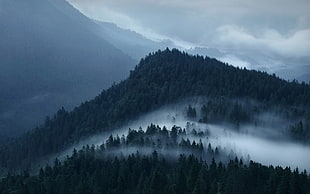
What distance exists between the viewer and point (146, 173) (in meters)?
192

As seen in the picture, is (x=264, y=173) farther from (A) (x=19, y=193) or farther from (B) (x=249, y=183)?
(A) (x=19, y=193)

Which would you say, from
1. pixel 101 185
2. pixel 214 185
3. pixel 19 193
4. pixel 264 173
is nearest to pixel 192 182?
pixel 214 185

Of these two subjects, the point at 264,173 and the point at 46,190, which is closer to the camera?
the point at 264,173

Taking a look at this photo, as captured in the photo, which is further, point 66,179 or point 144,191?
point 66,179

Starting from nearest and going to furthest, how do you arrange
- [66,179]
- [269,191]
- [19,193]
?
[269,191] < [19,193] < [66,179]

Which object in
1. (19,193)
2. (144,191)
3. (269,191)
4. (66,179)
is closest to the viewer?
(269,191)

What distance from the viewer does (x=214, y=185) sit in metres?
160

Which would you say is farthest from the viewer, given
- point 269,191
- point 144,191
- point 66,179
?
point 66,179

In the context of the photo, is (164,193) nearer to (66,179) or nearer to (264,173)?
(264,173)

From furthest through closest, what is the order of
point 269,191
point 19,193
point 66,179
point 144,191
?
point 66,179
point 19,193
point 144,191
point 269,191

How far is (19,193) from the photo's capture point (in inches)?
7210

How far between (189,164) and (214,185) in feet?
92.4

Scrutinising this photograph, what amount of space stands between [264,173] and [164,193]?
114 ft

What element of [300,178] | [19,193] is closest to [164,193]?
[300,178]
